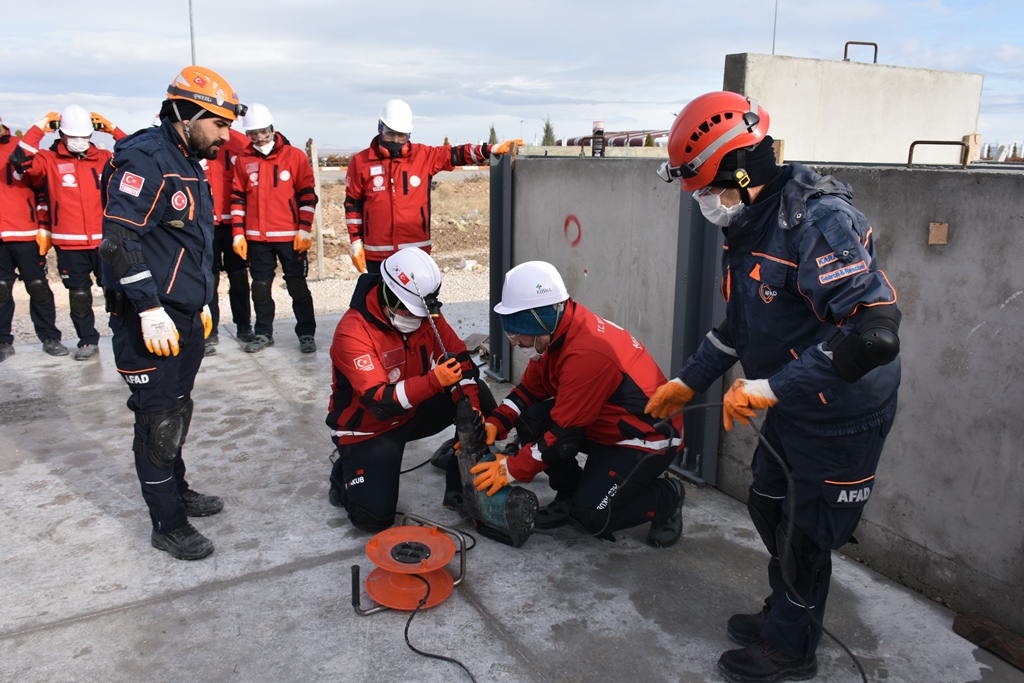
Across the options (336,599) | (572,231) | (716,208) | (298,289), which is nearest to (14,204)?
(298,289)

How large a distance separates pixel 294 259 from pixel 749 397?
5279 mm

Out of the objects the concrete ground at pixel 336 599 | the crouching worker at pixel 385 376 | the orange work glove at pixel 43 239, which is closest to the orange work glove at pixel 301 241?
the orange work glove at pixel 43 239

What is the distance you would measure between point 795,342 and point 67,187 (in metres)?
6.26

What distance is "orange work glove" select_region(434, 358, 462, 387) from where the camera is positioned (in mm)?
3316

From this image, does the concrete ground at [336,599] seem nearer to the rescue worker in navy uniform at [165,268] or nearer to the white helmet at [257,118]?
the rescue worker in navy uniform at [165,268]

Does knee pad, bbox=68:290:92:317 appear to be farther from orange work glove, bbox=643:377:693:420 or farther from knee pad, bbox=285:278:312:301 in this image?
orange work glove, bbox=643:377:693:420

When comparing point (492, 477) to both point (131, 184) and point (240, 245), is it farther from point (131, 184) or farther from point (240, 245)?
point (240, 245)

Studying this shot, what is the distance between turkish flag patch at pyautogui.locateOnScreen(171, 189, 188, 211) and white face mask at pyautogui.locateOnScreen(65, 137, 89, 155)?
151 inches

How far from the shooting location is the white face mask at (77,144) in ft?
20.5

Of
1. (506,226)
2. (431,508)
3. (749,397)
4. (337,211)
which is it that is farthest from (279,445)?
(337,211)

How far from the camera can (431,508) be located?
12.8 feet

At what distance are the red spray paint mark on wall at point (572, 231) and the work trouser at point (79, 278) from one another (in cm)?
414

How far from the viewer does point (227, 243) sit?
679cm

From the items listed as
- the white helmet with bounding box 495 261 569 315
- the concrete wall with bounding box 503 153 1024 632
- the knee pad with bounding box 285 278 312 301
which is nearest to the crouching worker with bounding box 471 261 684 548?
the white helmet with bounding box 495 261 569 315
